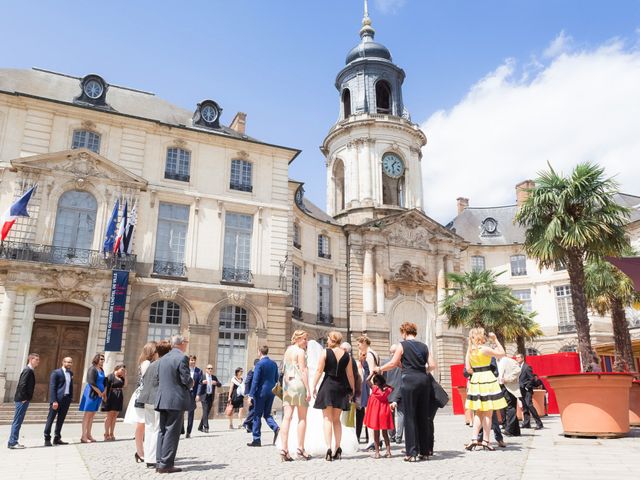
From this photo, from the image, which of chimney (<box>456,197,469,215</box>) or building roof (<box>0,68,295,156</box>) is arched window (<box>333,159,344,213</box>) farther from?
building roof (<box>0,68,295,156</box>)

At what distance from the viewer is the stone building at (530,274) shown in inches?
1413

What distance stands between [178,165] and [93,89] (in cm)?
482

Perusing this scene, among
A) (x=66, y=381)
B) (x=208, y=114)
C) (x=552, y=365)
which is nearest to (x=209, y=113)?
(x=208, y=114)

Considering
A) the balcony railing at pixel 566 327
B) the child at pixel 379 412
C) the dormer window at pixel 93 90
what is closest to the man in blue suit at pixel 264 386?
the child at pixel 379 412

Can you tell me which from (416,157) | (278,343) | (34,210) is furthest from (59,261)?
(416,157)

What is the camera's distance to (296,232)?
3062 centimetres

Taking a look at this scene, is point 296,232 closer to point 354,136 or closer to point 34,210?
point 354,136

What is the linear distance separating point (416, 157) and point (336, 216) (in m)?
7.28

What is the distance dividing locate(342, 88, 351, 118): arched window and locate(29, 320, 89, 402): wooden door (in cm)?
2641

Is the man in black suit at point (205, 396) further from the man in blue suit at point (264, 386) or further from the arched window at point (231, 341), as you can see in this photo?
the arched window at point (231, 341)

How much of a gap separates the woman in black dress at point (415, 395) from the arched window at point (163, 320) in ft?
50.6

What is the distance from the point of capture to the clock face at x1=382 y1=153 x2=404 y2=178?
38.1 metres

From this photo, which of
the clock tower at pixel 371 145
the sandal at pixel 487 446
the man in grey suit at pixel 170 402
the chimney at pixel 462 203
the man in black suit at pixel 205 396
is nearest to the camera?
the man in grey suit at pixel 170 402

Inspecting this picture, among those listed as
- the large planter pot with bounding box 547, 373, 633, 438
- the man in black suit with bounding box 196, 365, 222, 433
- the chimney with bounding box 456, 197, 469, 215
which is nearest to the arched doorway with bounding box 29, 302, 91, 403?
the man in black suit with bounding box 196, 365, 222, 433
